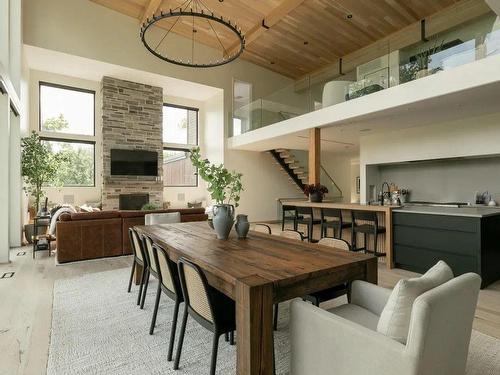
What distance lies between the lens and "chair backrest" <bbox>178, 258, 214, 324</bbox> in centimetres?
164

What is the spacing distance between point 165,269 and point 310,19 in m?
7.65

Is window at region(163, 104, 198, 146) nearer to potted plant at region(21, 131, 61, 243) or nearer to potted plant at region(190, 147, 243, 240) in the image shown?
potted plant at region(21, 131, 61, 243)

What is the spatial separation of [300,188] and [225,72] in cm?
500

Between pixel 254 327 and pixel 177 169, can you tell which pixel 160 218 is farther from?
pixel 177 169

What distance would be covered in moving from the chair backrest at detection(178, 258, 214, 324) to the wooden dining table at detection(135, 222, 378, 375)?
10cm

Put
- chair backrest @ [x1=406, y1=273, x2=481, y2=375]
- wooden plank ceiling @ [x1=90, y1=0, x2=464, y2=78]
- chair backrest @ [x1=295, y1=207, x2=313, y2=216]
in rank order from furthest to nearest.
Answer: wooden plank ceiling @ [x1=90, y1=0, x2=464, y2=78] < chair backrest @ [x1=295, y1=207, x2=313, y2=216] < chair backrest @ [x1=406, y1=273, x2=481, y2=375]

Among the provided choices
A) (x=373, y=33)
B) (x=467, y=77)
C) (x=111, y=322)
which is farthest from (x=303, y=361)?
(x=373, y=33)

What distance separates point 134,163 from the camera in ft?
27.4

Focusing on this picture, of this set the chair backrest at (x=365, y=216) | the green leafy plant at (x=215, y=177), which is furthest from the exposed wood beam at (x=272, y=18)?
the green leafy plant at (x=215, y=177)

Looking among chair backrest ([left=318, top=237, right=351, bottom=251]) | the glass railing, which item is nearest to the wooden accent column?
the glass railing

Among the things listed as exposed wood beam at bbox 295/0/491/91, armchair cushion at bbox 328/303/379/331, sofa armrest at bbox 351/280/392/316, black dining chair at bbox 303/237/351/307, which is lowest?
black dining chair at bbox 303/237/351/307

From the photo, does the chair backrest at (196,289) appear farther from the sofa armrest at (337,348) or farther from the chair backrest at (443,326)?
the chair backrest at (443,326)

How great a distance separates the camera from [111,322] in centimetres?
258

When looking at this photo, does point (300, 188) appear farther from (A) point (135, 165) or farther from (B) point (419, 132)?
(A) point (135, 165)
